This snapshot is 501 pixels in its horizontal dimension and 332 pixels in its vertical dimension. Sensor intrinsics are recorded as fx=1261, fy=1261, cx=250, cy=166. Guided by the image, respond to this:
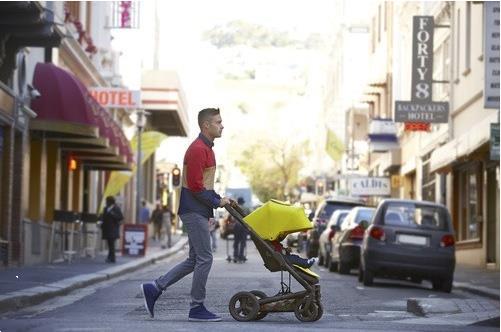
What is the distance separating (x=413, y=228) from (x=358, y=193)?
30440mm

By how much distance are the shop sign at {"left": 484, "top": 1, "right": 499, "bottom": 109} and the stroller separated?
1230cm

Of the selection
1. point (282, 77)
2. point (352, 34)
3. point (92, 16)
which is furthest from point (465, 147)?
point (282, 77)

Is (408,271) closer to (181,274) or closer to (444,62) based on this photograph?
(181,274)

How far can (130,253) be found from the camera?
3350 cm

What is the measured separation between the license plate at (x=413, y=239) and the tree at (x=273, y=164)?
79.8m

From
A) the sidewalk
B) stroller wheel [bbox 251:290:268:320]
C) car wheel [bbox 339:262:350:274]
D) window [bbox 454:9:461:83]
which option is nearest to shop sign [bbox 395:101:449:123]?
window [bbox 454:9:461:83]

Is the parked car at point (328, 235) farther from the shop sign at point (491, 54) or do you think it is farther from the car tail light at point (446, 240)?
the car tail light at point (446, 240)

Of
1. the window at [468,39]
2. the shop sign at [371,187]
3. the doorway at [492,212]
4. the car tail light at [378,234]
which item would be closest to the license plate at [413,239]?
the car tail light at [378,234]

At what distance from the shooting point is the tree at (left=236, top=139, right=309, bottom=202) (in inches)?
4006

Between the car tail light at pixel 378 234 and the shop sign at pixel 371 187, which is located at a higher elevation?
the shop sign at pixel 371 187

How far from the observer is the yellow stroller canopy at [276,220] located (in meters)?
11.3

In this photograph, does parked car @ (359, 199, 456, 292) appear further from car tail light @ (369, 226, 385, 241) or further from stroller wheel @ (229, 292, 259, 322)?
stroller wheel @ (229, 292, 259, 322)

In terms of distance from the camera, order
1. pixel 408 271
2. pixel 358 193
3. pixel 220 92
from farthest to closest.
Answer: pixel 220 92 < pixel 358 193 < pixel 408 271

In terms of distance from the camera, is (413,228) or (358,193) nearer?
(413,228)
